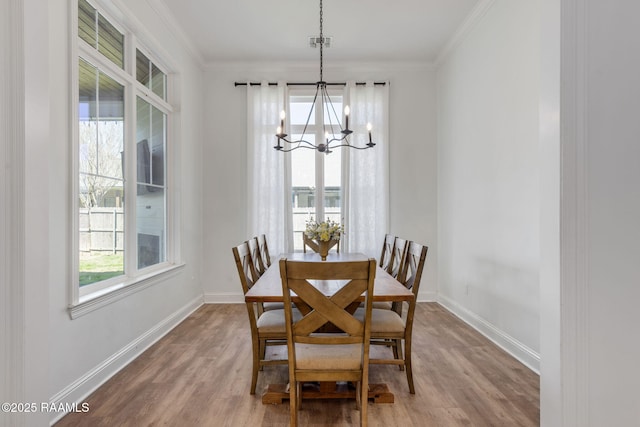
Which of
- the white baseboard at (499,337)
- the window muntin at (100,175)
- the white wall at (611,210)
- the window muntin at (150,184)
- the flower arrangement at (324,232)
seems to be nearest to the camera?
the white wall at (611,210)

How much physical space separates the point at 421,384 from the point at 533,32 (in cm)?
274

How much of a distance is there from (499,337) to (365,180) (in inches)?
92.6

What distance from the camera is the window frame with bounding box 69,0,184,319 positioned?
2.06 metres

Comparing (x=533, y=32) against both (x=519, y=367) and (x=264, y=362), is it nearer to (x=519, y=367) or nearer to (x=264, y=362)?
(x=519, y=367)

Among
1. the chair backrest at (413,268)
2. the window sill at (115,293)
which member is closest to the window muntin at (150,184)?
the window sill at (115,293)

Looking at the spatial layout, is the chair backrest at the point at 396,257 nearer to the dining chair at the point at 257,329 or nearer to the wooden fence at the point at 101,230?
the dining chair at the point at 257,329

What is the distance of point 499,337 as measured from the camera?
295 cm

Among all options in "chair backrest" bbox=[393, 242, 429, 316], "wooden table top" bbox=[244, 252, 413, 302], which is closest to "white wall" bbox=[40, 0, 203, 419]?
"wooden table top" bbox=[244, 252, 413, 302]

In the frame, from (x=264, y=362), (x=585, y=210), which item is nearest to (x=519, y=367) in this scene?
(x=585, y=210)

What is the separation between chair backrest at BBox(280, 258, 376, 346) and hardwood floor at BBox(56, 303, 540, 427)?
1.95 ft

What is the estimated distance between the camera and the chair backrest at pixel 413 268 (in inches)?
83.2

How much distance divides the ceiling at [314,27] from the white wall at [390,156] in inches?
9.2

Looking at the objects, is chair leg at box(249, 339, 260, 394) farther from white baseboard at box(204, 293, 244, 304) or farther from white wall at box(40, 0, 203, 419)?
white baseboard at box(204, 293, 244, 304)

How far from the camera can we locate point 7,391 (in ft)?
4.69
